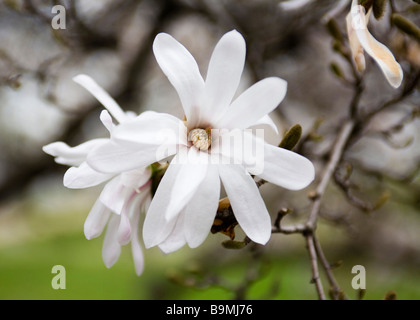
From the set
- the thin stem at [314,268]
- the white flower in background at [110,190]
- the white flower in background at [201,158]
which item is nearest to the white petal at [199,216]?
the white flower in background at [201,158]

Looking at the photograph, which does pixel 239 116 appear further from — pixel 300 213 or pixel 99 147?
pixel 300 213

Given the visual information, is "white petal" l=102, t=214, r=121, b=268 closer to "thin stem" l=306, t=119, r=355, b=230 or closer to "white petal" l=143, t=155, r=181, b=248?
"white petal" l=143, t=155, r=181, b=248

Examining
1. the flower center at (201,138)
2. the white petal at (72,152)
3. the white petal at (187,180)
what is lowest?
the white petal at (187,180)

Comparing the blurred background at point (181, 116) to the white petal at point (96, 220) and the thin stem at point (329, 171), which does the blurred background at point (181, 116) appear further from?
the white petal at point (96, 220)

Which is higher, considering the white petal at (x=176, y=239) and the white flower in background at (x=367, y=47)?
the white flower in background at (x=367, y=47)

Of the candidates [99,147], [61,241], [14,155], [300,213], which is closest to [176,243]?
[99,147]

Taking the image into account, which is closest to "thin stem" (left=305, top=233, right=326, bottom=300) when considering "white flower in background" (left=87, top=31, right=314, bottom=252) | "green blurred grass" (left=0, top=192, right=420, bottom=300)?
"white flower in background" (left=87, top=31, right=314, bottom=252)
